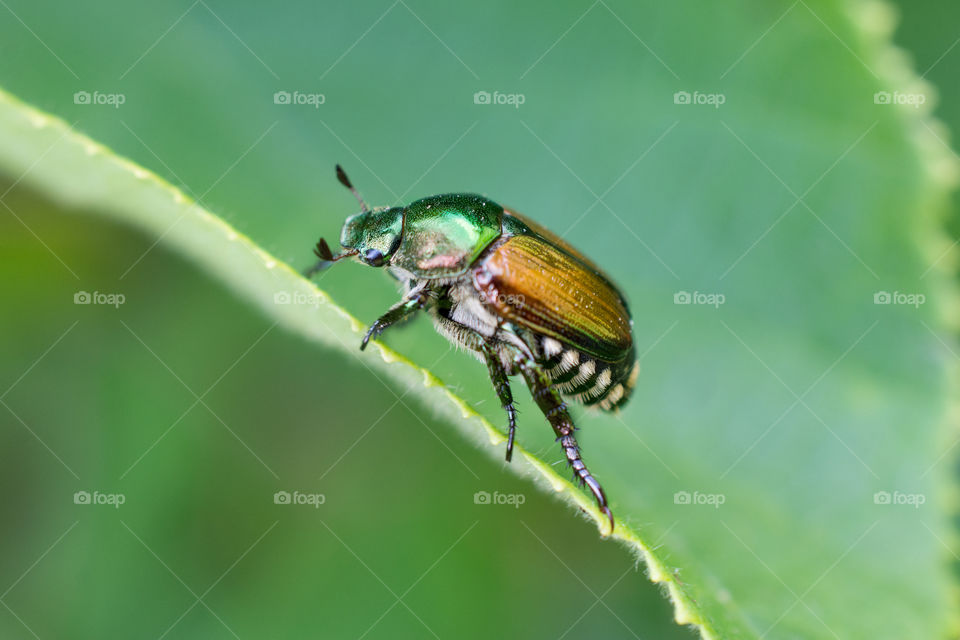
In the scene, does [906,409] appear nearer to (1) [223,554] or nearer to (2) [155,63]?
(1) [223,554]

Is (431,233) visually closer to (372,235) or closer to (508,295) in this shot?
(372,235)

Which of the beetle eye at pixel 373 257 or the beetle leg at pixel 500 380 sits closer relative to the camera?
the beetle leg at pixel 500 380

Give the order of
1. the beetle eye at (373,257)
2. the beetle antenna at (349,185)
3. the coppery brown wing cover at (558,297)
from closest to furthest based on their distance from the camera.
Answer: the coppery brown wing cover at (558,297) < the beetle antenna at (349,185) < the beetle eye at (373,257)

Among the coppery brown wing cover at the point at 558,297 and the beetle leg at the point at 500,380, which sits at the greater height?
the coppery brown wing cover at the point at 558,297

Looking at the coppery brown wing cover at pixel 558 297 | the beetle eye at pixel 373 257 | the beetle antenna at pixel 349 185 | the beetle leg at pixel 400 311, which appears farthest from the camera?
the beetle eye at pixel 373 257

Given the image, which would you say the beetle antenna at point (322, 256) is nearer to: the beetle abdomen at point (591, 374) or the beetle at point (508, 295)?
the beetle at point (508, 295)

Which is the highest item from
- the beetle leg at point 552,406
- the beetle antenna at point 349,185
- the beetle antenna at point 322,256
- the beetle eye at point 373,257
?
the beetle antenna at point 349,185

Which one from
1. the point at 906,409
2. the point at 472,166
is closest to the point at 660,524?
the point at 906,409

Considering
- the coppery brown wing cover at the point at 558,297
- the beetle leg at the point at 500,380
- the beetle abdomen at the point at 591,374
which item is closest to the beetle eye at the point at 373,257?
the coppery brown wing cover at the point at 558,297

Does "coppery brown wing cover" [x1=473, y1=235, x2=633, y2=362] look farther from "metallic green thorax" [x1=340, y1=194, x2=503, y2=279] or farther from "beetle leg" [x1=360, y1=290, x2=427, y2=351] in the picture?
"beetle leg" [x1=360, y1=290, x2=427, y2=351]
